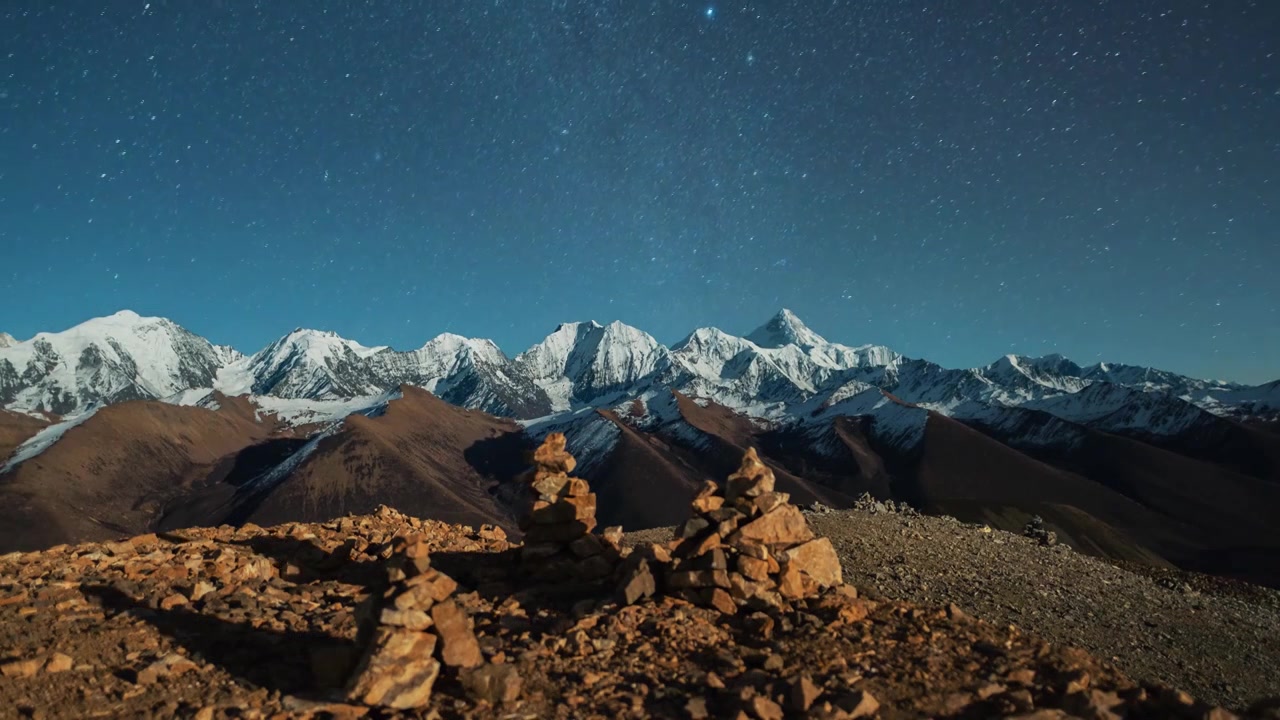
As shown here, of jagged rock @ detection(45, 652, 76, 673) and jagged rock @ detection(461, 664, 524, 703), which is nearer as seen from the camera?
jagged rock @ detection(461, 664, 524, 703)

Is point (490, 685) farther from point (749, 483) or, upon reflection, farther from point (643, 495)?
point (643, 495)

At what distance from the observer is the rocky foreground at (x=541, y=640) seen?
10180 mm

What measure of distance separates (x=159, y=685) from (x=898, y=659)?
41.4ft

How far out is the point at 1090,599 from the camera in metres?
20.2

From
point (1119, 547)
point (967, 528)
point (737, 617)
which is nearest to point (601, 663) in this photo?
point (737, 617)

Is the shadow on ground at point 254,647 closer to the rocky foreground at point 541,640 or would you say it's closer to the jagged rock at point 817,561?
the rocky foreground at point 541,640

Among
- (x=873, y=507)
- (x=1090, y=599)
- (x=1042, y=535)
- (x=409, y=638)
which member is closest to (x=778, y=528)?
(x=409, y=638)

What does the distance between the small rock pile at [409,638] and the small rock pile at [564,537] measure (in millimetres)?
6352

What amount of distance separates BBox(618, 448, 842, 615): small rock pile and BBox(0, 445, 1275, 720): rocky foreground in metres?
0.05

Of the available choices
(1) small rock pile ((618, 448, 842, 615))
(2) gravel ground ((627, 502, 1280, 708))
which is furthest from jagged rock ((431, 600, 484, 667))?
(2) gravel ground ((627, 502, 1280, 708))

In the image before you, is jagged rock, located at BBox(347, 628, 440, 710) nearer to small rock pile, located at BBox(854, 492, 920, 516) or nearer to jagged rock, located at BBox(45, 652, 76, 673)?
jagged rock, located at BBox(45, 652, 76, 673)

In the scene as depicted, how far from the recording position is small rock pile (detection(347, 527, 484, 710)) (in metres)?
10.1

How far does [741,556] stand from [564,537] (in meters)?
5.74

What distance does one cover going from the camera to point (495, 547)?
22.5 m
